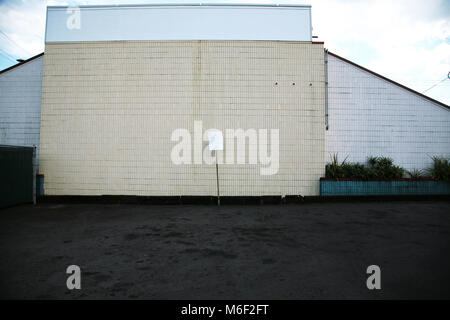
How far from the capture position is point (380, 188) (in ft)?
26.9

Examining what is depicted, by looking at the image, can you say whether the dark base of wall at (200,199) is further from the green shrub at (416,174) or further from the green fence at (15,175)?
the green shrub at (416,174)

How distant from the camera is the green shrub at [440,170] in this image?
27.3ft

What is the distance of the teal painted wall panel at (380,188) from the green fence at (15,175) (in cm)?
978

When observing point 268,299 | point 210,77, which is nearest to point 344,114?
point 210,77

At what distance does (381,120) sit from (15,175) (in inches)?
491

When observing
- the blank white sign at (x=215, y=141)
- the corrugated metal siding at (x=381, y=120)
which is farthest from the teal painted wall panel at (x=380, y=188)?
the blank white sign at (x=215, y=141)

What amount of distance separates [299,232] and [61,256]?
4.18 meters

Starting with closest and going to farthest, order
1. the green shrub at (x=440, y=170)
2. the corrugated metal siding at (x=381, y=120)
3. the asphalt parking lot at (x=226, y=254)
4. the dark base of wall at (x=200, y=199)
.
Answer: the asphalt parking lot at (x=226, y=254) < the dark base of wall at (x=200, y=199) < the green shrub at (x=440, y=170) < the corrugated metal siding at (x=381, y=120)

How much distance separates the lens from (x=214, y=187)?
819cm

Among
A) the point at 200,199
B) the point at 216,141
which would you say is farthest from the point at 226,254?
the point at 216,141

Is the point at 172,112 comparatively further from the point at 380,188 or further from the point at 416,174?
the point at 416,174

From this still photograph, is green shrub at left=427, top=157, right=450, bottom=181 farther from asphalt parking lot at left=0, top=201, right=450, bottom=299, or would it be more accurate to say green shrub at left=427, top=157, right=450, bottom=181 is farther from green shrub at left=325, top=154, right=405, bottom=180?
asphalt parking lot at left=0, top=201, right=450, bottom=299

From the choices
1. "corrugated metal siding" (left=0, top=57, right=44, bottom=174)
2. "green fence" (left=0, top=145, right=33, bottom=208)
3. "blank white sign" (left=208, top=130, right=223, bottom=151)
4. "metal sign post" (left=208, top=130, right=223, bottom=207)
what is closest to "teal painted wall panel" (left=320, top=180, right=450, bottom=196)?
"metal sign post" (left=208, top=130, right=223, bottom=207)

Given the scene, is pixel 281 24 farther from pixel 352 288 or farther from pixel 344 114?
pixel 352 288
